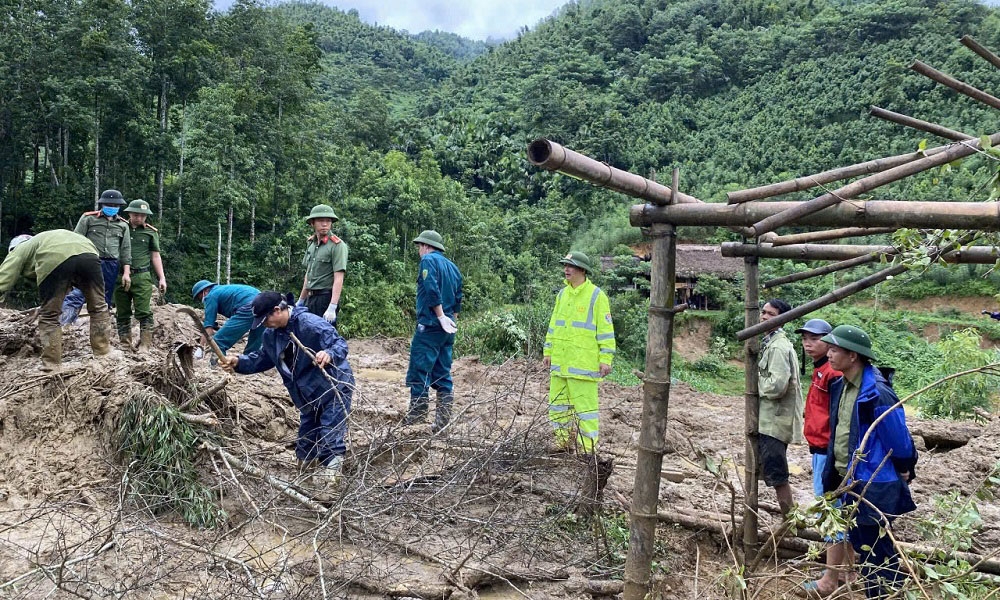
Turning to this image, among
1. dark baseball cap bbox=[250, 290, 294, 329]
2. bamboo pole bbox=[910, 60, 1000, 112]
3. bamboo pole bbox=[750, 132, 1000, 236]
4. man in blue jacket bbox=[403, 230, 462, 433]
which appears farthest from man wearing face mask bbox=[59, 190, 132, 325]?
bamboo pole bbox=[910, 60, 1000, 112]

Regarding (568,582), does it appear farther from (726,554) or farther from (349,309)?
(349,309)

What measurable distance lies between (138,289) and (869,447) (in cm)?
639

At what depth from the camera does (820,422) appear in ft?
12.9

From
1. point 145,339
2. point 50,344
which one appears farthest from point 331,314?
point 145,339

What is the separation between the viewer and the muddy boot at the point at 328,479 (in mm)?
4047

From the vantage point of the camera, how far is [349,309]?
1727 cm

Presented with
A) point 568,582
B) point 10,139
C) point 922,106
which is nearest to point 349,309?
point 10,139

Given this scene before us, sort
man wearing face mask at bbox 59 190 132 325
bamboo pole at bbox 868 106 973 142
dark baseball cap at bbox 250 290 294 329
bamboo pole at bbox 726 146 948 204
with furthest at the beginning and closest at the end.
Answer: man wearing face mask at bbox 59 190 132 325
dark baseball cap at bbox 250 290 294 329
bamboo pole at bbox 726 146 948 204
bamboo pole at bbox 868 106 973 142

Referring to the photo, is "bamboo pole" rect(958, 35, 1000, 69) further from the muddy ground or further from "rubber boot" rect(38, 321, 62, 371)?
"rubber boot" rect(38, 321, 62, 371)

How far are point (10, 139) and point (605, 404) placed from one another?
17.2 meters

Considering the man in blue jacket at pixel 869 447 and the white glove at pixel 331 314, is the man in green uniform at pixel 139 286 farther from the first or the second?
the man in blue jacket at pixel 869 447

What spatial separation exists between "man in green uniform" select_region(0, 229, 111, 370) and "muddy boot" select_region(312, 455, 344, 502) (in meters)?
2.17

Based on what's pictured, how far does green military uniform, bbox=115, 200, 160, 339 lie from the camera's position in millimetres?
6832

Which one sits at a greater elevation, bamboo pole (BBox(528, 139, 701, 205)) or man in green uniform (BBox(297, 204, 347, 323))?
bamboo pole (BBox(528, 139, 701, 205))
